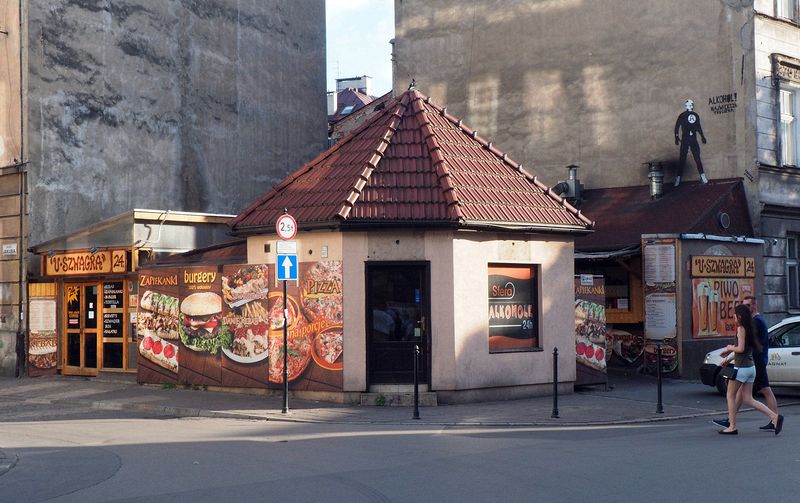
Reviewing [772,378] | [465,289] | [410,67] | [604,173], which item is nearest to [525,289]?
[465,289]

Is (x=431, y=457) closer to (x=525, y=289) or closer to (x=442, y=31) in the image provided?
(x=525, y=289)

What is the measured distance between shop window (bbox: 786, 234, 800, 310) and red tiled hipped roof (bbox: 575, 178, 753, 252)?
234 cm

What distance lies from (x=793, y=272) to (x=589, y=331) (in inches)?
358

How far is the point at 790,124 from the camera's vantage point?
24969 mm

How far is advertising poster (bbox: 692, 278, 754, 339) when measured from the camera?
21.8m

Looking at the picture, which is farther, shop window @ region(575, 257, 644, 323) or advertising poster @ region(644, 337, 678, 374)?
shop window @ region(575, 257, 644, 323)

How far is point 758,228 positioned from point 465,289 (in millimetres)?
10373

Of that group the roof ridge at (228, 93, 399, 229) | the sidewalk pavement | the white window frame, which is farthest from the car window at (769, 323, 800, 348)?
the roof ridge at (228, 93, 399, 229)

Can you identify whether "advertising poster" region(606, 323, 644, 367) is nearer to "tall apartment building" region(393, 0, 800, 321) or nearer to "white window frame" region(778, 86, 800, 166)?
"tall apartment building" region(393, 0, 800, 321)

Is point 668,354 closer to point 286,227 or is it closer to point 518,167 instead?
point 518,167

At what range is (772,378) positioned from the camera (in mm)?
17672

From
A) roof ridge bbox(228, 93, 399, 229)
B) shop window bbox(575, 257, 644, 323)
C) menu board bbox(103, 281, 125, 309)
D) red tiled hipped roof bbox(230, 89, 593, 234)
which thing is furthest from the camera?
shop window bbox(575, 257, 644, 323)

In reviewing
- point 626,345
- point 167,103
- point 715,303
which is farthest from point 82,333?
point 715,303

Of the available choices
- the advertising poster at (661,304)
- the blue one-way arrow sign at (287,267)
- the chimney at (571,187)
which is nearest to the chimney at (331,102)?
the chimney at (571,187)
